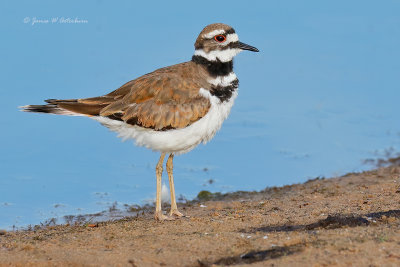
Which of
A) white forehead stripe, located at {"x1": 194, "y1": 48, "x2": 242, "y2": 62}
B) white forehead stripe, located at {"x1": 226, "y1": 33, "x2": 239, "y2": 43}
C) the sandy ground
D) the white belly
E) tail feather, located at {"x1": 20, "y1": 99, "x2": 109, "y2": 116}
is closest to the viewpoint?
the sandy ground

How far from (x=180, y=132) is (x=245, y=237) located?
1884mm

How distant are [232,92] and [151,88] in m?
1.04

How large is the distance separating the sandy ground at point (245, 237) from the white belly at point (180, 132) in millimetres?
957

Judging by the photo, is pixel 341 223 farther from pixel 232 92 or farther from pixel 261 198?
pixel 261 198

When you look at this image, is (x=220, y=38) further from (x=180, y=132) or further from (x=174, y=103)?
(x=180, y=132)

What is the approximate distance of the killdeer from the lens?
8.49 m

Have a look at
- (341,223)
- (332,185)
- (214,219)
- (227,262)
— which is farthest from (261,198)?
(227,262)

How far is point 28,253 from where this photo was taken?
7.24 meters

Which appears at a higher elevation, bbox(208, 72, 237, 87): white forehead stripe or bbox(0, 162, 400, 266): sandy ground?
bbox(208, 72, 237, 87): white forehead stripe

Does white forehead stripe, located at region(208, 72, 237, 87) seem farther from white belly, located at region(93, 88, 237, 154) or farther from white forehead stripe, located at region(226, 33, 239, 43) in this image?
white forehead stripe, located at region(226, 33, 239, 43)

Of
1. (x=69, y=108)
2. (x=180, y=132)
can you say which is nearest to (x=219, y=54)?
(x=180, y=132)

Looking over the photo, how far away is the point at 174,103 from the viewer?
8.57m

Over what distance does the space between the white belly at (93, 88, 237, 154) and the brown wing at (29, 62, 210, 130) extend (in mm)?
68

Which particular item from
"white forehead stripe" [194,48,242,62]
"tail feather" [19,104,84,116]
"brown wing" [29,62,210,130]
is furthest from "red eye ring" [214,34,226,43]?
"tail feather" [19,104,84,116]
